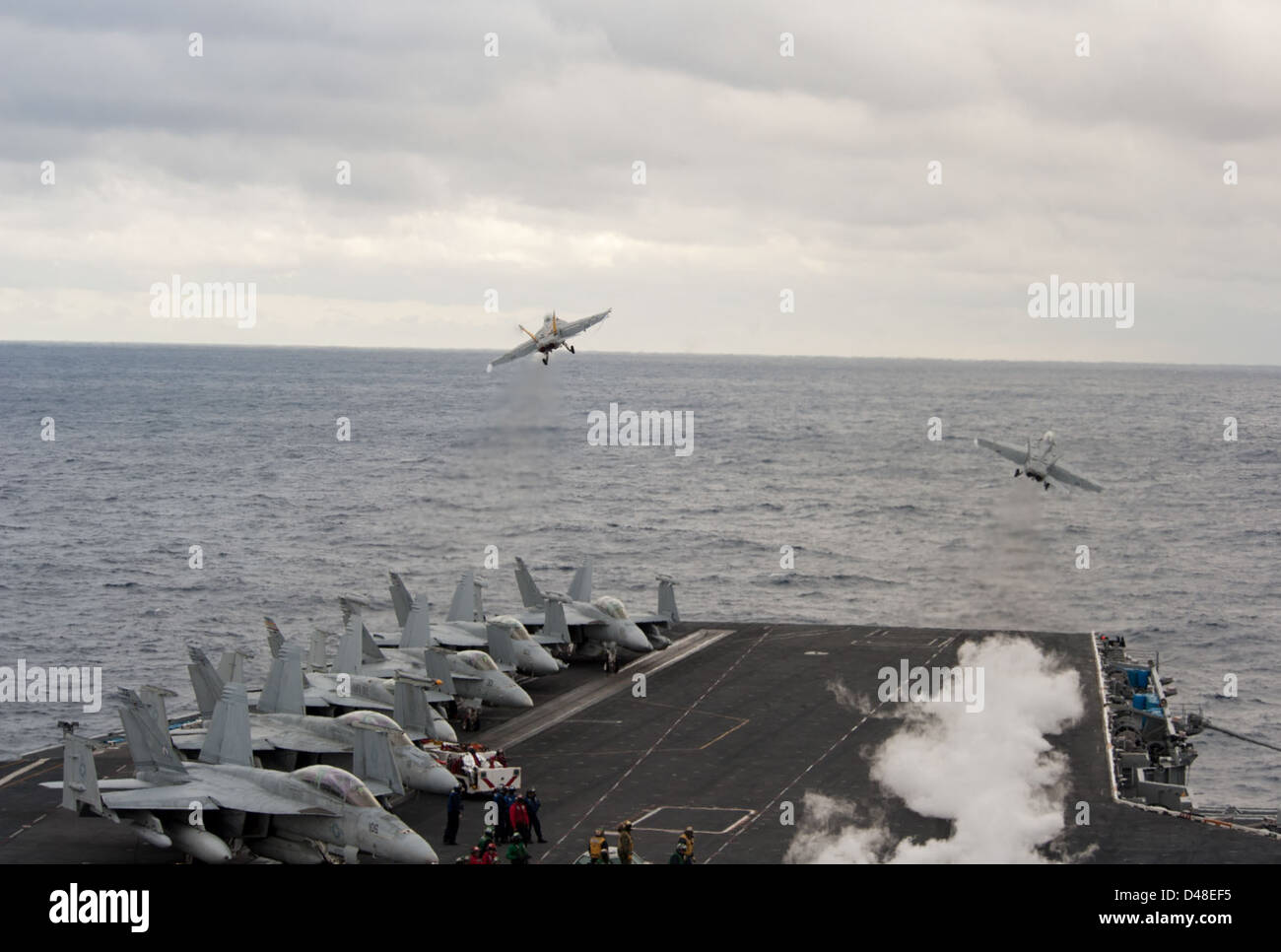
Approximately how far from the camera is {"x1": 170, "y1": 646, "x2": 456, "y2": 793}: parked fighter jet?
45.4 meters

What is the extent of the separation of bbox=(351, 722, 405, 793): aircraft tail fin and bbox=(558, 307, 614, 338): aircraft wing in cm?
2499

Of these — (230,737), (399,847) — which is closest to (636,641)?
(230,737)

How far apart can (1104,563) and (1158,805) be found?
83640 mm

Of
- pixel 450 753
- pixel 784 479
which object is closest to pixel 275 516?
pixel 784 479

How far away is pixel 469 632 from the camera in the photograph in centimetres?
6512

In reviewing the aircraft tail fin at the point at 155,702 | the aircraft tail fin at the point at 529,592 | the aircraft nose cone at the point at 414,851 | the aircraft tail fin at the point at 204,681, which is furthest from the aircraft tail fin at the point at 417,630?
the aircraft nose cone at the point at 414,851

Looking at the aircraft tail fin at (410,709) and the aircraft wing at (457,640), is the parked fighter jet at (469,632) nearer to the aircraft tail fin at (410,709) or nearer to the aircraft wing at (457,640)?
the aircraft wing at (457,640)

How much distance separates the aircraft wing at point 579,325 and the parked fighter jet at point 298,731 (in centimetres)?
1980

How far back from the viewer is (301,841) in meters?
39.8

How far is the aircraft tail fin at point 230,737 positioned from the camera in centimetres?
4309

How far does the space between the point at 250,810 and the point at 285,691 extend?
10.7 m

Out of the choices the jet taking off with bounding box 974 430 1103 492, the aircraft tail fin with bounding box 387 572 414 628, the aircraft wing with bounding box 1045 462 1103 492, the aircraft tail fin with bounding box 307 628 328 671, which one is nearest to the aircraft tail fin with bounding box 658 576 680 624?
the aircraft tail fin with bounding box 387 572 414 628
